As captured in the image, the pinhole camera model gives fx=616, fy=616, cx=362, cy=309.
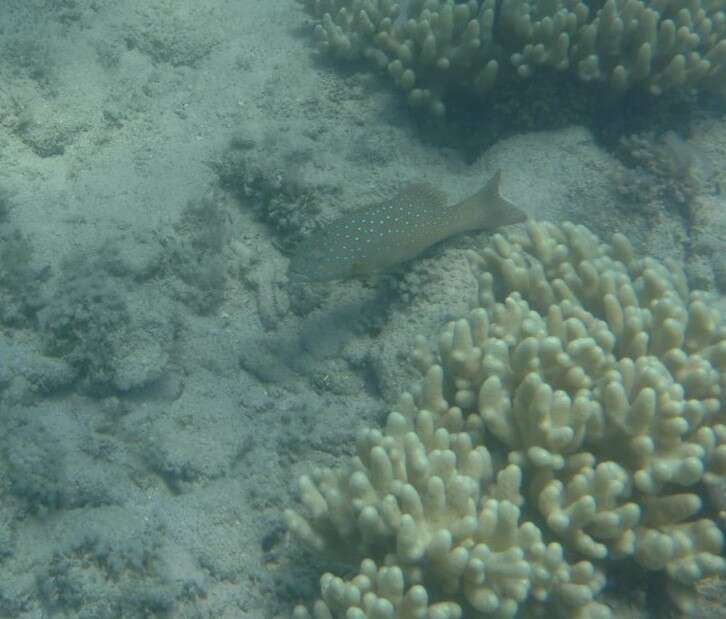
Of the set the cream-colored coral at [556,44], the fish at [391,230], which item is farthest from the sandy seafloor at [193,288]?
the cream-colored coral at [556,44]

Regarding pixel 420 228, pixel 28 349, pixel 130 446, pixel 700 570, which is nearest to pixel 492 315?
pixel 420 228

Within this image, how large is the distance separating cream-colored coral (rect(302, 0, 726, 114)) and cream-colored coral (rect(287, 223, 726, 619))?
3.08m

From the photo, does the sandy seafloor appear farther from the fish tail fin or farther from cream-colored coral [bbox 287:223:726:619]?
cream-colored coral [bbox 287:223:726:619]

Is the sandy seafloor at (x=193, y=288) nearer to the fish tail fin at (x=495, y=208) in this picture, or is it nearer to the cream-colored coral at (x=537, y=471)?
the fish tail fin at (x=495, y=208)

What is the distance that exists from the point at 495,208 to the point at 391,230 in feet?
3.12

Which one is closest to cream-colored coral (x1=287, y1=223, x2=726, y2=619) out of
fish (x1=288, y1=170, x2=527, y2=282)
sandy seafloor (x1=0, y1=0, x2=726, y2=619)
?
sandy seafloor (x1=0, y1=0, x2=726, y2=619)

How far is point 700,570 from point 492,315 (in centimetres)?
209

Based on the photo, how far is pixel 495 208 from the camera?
5.32m

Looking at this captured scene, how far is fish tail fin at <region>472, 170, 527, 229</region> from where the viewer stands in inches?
205

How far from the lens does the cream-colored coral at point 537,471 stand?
343 cm

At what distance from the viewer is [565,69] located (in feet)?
21.1

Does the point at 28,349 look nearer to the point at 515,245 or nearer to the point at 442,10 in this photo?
the point at 515,245

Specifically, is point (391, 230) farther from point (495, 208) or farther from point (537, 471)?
point (537, 471)

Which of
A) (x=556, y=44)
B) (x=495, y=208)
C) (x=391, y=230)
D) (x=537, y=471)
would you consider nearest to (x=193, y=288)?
(x=391, y=230)
